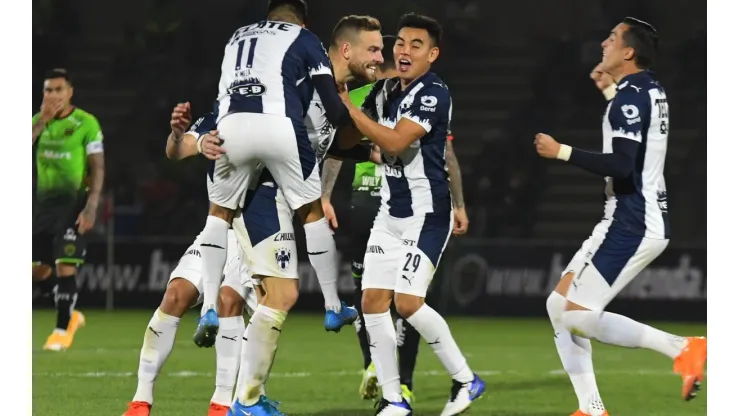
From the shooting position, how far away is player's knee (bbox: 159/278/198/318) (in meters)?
6.37

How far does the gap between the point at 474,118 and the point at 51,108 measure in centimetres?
989

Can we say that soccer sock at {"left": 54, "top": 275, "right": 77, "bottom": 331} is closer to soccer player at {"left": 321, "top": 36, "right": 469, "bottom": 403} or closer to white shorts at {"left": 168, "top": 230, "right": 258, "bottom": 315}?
soccer player at {"left": 321, "top": 36, "right": 469, "bottom": 403}

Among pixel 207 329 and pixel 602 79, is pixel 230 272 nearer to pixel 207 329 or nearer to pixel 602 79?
pixel 207 329

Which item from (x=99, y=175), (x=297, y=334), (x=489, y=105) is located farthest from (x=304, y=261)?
(x=489, y=105)

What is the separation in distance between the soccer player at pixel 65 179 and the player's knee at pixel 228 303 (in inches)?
164

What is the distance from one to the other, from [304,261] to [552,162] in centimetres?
544

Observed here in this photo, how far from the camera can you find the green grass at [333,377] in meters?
7.36

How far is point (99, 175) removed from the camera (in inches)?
426

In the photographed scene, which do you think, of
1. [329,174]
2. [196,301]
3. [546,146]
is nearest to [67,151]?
[329,174]

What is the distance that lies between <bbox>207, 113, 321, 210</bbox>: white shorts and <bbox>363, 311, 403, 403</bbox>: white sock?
2.88 ft

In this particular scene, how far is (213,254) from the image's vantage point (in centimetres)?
609

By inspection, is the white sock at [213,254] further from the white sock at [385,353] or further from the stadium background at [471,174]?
the stadium background at [471,174]

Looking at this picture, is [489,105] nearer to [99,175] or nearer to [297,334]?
[297,334]

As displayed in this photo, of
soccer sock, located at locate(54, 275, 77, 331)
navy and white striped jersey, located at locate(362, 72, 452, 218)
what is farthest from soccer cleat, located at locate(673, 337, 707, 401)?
soccer sock, located at locate(54, 275, 77, 331)
